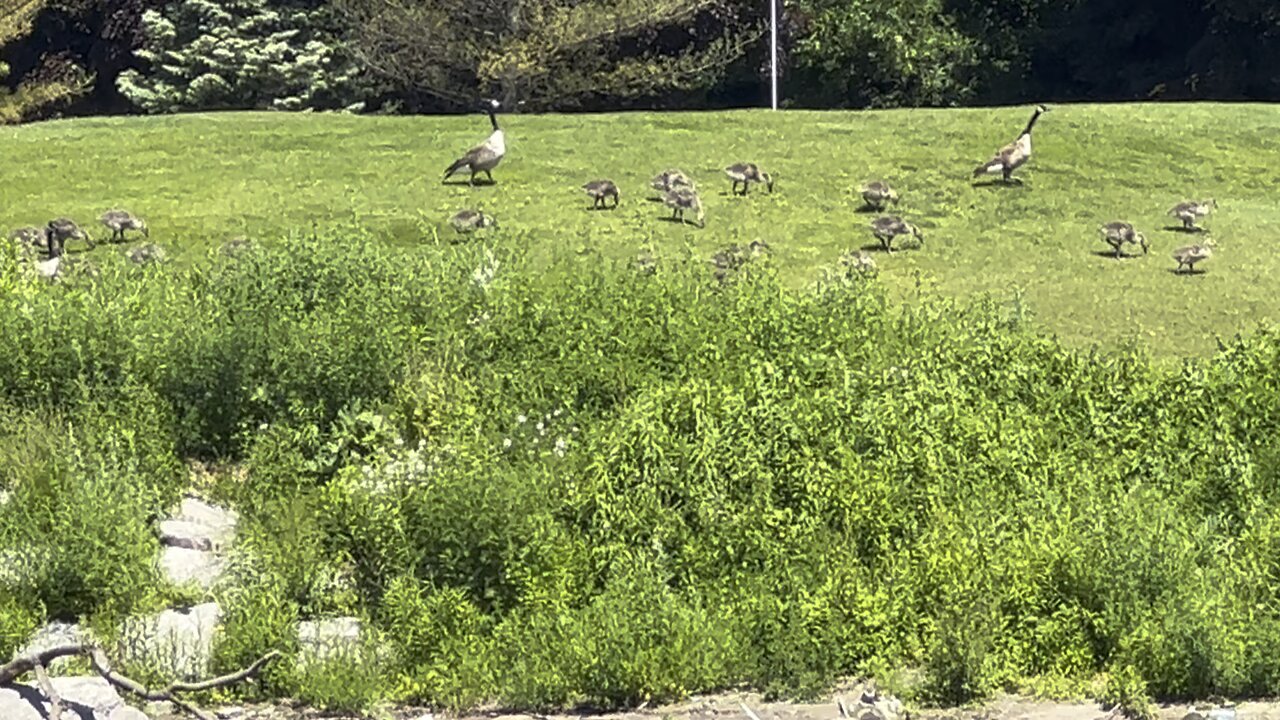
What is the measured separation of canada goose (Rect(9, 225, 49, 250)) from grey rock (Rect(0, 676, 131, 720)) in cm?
899

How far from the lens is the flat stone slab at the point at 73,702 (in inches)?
265

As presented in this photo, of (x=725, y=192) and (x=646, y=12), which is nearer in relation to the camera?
(x=725, y=192)

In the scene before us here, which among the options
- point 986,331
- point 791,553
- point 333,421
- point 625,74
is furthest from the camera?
point 625,74

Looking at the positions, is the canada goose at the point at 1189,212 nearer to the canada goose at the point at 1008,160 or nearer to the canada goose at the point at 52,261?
the canada goose at the point at 1008,160

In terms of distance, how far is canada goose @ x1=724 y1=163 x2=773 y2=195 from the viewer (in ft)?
63.8

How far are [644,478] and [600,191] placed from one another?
8655 millimetres

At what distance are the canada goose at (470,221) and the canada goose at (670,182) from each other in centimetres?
206

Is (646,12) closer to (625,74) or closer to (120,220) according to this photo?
(625,74)

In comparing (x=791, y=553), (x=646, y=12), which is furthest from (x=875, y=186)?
(x=646, y=12)

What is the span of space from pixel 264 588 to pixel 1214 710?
497cm

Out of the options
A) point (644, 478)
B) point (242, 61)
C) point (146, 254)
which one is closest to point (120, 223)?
point (146, 254)

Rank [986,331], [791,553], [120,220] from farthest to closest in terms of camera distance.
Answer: [120,220], [986,331], [791,553]

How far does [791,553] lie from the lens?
381 inches

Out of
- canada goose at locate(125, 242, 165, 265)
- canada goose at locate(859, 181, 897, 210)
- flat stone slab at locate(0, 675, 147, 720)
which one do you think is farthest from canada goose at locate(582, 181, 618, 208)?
flat stone slab at locate(0, 675, 147, 720)
